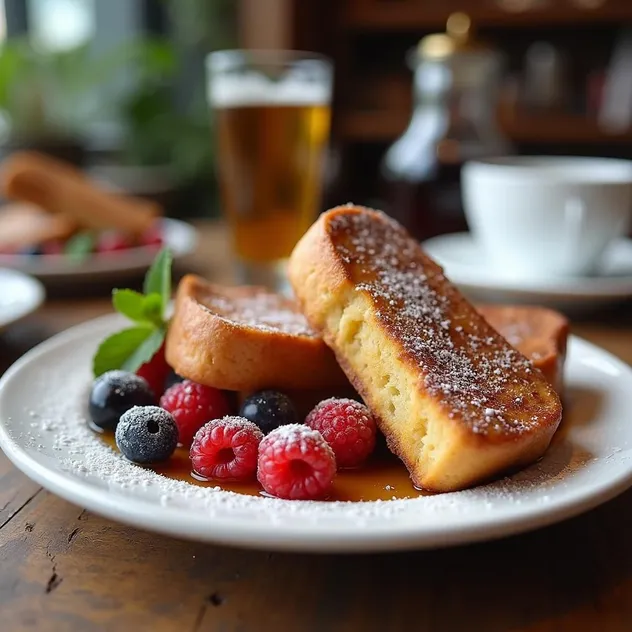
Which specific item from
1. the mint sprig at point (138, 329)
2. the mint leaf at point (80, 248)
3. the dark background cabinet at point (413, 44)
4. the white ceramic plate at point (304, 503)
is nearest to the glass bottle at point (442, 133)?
the mint leaf at point (80, 248)

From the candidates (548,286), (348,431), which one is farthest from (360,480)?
(548,286)

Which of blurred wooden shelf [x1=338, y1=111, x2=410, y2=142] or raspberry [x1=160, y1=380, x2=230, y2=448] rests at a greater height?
raspberry [x1=160, y1=380, x2=230, y2=448]

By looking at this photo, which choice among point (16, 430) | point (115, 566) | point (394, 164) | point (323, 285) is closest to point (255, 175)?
point (394, 164)

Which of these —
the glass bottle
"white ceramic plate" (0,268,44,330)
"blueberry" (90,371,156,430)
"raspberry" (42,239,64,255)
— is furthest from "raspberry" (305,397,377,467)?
the glass bottle

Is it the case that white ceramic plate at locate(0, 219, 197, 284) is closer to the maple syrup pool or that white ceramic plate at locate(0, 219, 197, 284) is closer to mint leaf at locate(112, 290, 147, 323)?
mint leaf at locate(112, 290, 147, 323)

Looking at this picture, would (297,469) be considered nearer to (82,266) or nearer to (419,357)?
(419,357)
